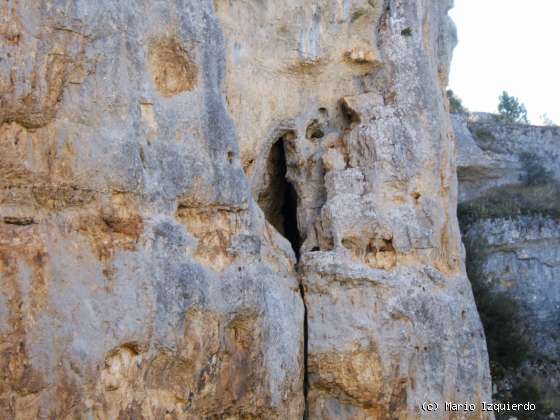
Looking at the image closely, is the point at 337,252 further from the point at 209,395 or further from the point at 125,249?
the point at 125,249

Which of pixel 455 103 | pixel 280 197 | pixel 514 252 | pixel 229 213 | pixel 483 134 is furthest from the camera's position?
pixel 455 103

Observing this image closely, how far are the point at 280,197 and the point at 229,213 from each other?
2545mm

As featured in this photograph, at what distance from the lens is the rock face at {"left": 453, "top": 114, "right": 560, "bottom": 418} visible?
44.2 feet

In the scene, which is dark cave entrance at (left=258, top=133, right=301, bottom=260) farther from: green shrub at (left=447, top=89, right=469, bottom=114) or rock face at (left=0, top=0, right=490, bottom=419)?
green shrub at (left=447, top=89, right=469, bottom=114)

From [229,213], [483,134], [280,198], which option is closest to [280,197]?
[280,198]

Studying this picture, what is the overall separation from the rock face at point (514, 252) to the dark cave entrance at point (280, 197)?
4.99 m

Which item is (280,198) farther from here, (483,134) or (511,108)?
(511,108)

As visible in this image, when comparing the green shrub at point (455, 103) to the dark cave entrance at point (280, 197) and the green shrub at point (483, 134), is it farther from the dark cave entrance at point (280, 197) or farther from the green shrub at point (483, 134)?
the dark cave entrance at point (280, 197)

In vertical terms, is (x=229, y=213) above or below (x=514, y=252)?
above

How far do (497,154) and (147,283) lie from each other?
540 inches

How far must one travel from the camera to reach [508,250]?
15.4m

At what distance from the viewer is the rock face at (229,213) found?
5777 mm

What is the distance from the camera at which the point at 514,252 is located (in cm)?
1538

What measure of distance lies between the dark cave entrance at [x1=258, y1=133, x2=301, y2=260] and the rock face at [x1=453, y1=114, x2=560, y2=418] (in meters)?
4.99
